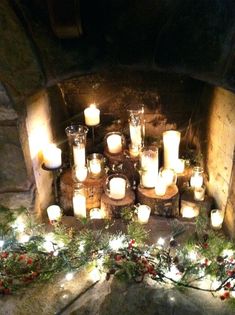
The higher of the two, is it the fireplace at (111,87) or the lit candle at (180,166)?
the fireplace at (111,87)

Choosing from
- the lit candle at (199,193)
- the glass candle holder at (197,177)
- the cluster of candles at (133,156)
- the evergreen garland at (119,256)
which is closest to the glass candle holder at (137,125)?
the cluster of candles at (133,156)

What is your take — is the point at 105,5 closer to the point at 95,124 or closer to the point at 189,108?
the point at 95,124

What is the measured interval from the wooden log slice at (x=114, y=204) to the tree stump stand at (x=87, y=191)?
115 mm

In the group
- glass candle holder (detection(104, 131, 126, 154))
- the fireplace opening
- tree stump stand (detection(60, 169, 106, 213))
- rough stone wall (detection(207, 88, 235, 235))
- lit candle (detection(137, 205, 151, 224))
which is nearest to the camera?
the fireplace opening

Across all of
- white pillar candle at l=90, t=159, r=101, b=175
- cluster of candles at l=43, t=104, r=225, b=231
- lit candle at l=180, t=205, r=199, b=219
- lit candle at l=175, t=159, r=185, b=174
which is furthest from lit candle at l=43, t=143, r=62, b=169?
lit candle at l=180, t=205, r=199, b=219

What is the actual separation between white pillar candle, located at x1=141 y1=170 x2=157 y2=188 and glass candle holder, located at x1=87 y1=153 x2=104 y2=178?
385 mm

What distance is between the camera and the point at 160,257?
2.57m

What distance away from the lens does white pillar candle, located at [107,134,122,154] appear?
3.33m

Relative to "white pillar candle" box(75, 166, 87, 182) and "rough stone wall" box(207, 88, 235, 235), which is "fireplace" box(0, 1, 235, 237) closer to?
"rough stone wall" box(207, 88, 235, 235)

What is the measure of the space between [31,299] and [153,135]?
1.89 meters

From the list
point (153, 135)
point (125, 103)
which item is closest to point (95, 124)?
point (125, 103)

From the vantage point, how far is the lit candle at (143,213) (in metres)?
2.99

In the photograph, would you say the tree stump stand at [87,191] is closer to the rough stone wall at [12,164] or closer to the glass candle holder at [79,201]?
the glass candle holder at [79,201]

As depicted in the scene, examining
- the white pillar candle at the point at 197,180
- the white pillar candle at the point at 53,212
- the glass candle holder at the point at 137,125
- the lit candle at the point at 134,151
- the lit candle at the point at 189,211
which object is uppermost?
the glass candle holder at the point at 137,125
